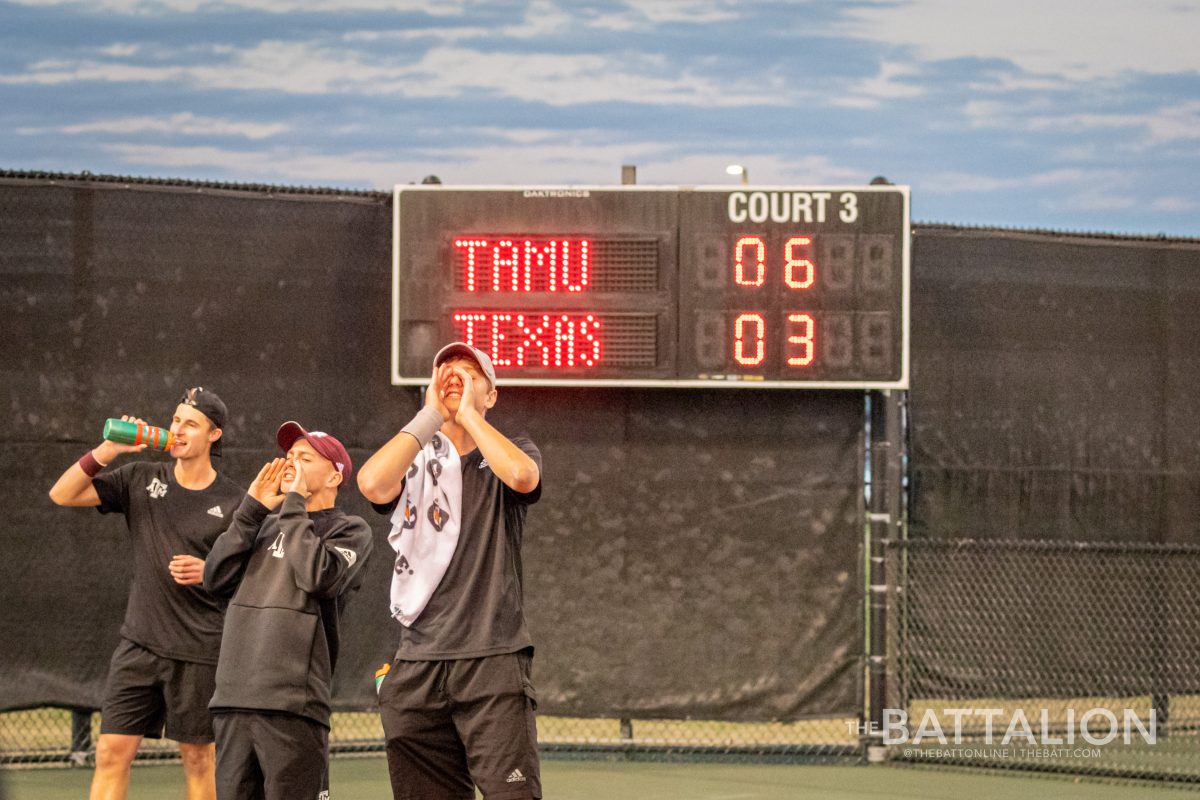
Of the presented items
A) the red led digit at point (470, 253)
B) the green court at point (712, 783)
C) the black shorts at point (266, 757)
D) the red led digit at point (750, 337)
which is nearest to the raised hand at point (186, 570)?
the black shorts at point (266, 757)

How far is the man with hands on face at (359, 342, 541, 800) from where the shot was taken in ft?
14.9

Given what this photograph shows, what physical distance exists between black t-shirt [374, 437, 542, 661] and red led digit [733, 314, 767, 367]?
13.6 ft

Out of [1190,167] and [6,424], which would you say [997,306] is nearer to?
[6,424]

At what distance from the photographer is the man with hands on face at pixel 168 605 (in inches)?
249

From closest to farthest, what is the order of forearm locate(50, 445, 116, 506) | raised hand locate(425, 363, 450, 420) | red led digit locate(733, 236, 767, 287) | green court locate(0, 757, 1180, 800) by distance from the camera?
raised hand locate(425, 363, 450, 420), forearm locate(50, 445, 116, 506), green court locate(0, 757, 1180, 800), red led digit locate(733, 236, 767, 287)

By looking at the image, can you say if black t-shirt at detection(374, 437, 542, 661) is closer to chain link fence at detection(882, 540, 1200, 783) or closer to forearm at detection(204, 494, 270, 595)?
forearm at detection(204, 494, 270, 595)

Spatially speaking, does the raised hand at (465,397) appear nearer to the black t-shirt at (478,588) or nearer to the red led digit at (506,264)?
the black t-shirt at (478,588)

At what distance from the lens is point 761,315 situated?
8750mm

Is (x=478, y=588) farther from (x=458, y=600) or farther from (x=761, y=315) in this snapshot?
(x=761, y=315)

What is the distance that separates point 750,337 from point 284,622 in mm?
4031

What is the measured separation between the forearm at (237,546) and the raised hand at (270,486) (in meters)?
0.03

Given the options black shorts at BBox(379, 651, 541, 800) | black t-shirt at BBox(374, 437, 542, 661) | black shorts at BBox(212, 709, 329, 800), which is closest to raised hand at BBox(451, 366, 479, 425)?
black t-shirt at BBox(374, 437, 542, 661)

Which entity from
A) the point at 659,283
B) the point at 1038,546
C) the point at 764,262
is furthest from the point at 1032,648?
the point at 659,283

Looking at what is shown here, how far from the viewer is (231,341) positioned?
347 inches
